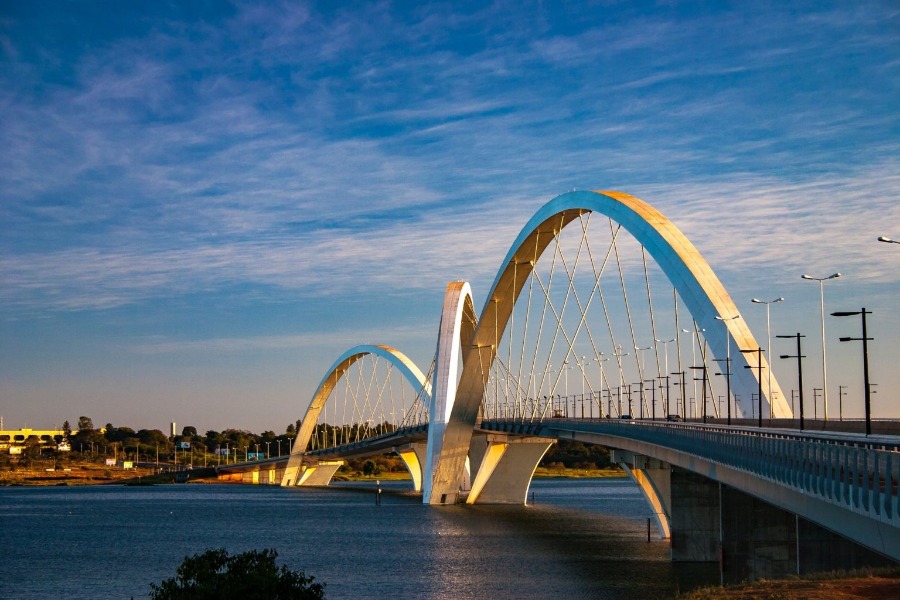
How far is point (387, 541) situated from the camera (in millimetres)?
74812

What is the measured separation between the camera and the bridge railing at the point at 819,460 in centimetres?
2400

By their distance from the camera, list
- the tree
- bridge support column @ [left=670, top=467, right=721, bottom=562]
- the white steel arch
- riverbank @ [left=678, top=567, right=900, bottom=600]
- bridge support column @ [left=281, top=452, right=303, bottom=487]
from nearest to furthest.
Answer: the tree
riverbank @ [left=678, top=567, right=900, bottom=600]
bridge support column @ [left=670, top=467, right=721, bottom=562]
the white steel arch
bridge support column @ [left=281, top=452, right=303, bottom=487]

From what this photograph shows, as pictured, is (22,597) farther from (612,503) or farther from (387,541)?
(612,503)

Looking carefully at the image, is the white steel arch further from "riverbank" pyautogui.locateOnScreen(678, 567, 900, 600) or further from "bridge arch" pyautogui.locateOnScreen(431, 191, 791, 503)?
"riverbank" pyautogui.locateOnScreen(678, 567, 900, 600)

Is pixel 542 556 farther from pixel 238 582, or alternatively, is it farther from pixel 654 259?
pixel 238 582

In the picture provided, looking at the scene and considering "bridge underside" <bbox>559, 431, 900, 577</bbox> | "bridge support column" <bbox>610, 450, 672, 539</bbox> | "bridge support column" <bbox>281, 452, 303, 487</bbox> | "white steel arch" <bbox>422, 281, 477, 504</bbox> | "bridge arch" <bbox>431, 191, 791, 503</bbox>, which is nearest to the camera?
"bridge underside" <bbox>559, 431, 900, 577</bbox>

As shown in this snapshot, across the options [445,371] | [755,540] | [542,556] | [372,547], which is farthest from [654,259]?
[445,371]

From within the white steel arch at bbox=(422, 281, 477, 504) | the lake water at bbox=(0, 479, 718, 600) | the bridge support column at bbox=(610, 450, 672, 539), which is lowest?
the lake water at bbox=(0, 479, 718, 600)

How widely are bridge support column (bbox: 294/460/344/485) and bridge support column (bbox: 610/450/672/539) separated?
374ft

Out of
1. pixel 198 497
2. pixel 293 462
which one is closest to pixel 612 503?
pixel 198 497

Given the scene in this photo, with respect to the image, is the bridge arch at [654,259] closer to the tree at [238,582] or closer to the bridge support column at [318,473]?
the tree at [238,582]

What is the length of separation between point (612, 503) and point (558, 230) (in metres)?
51.8

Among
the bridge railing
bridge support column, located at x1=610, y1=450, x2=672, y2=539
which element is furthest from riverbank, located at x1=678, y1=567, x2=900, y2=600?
bridge support column, located at x1=610, y1=450, x2=672, y2=539

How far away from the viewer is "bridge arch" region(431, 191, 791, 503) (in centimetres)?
5553
